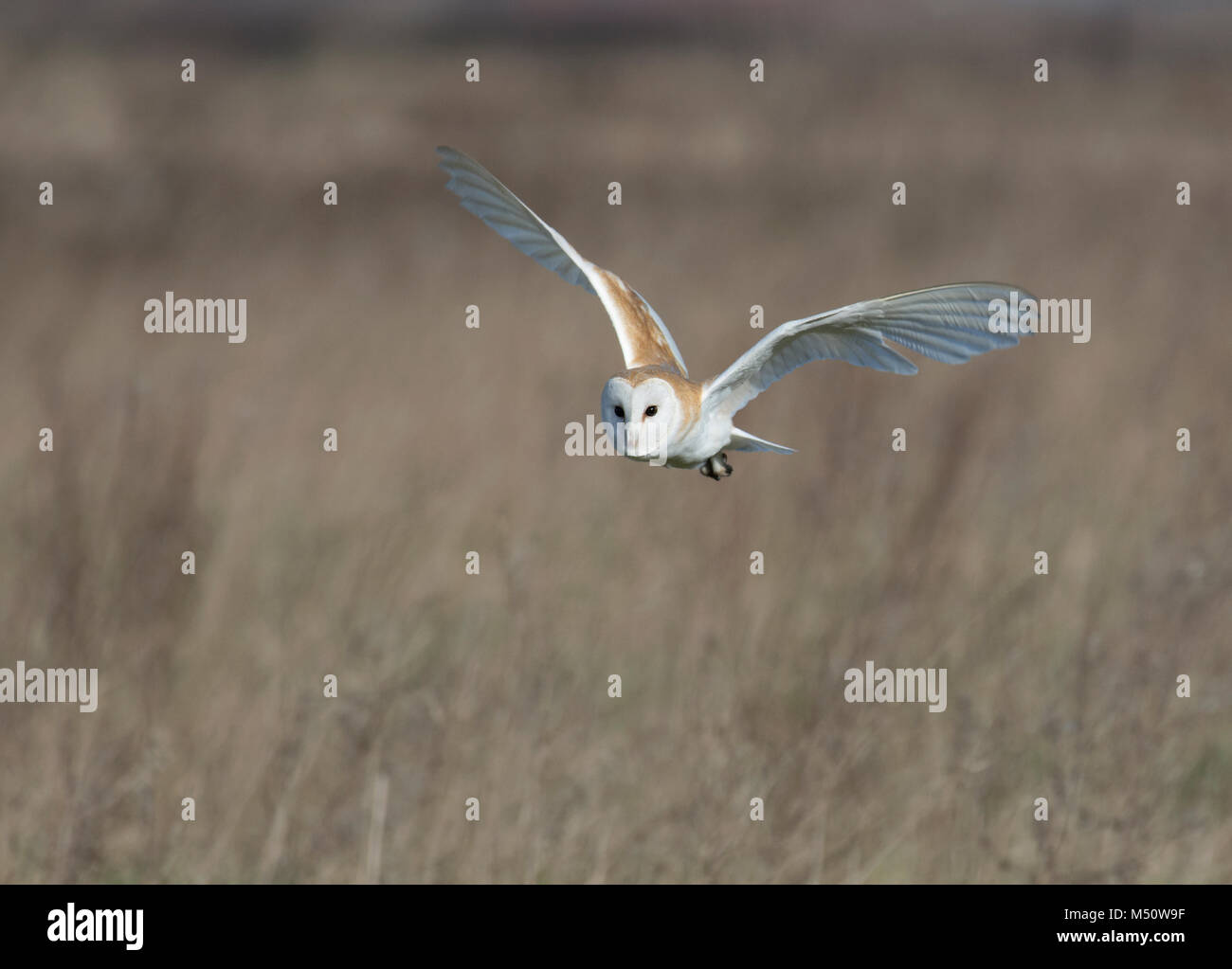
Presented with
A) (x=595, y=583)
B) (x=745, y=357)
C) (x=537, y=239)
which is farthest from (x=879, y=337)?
(x=595, y=583)

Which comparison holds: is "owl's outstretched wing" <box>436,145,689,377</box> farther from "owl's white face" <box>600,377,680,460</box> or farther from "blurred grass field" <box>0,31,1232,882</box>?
"blurred grass field" <box>0,31,1232,882</box>

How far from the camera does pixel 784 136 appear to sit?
12.5 m

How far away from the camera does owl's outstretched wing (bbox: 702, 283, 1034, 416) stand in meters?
0.63

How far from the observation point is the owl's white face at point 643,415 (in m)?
0.55

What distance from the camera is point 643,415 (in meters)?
0.57

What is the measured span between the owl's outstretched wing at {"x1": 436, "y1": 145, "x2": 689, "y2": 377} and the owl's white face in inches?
6.6

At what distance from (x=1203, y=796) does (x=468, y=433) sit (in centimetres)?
295

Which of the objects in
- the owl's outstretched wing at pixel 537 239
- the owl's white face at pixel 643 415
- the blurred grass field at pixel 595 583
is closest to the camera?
the owl's white face at pixel 643 415

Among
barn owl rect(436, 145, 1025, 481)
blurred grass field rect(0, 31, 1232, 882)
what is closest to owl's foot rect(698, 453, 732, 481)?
barn owl rect(436, 145, 1025, 481)

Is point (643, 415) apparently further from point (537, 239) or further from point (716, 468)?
point (537, 239)

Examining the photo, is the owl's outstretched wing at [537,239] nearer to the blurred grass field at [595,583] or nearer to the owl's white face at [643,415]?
the owl's white face at [643,415]

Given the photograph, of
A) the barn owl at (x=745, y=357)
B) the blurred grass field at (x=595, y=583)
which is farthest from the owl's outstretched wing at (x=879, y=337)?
the blurred grass field at (x=595, y=583)

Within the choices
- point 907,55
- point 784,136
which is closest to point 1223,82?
point 907,55

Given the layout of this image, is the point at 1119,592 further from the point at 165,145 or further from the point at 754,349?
the point at 165,145
